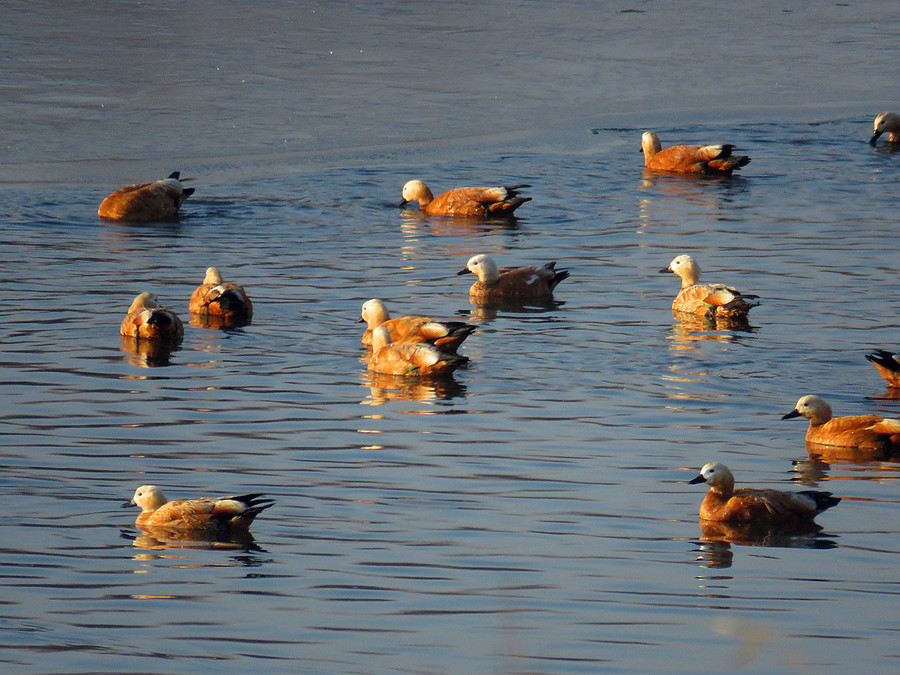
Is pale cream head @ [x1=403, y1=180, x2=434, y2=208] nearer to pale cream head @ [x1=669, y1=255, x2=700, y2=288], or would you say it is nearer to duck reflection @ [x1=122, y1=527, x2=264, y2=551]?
pale cream head @ [x1=669, y1=255, x2=700, y2=288]

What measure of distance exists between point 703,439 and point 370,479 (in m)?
2.26

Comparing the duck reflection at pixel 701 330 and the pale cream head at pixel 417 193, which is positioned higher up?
the pale cream head at pixel 417 193

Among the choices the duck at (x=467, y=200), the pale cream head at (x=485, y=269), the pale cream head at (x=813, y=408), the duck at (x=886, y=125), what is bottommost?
the pale cream head at (x=813, y=408)

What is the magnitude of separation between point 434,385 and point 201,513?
3748 millimetres

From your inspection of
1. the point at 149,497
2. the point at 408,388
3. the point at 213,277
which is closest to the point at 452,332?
the point at 408,388

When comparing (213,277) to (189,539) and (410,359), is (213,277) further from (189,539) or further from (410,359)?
(189,539)

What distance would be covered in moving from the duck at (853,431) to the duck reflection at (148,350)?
199 inches

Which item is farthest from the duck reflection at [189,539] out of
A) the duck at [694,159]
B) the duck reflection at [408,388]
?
the duck at [694,159]

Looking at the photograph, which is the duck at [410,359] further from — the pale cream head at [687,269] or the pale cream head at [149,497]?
the pale cream head at [149,497]

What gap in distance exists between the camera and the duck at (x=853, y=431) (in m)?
9.52

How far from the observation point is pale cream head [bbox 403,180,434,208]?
62.1 ft

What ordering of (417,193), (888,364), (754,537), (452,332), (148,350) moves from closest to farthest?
1. (754,537)
2. (888,364)
3. (452,332)
4. (148,350)
5. (417,193)

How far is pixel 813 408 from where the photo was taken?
984 cm

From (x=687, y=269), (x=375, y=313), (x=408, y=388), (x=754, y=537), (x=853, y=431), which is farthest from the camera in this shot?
(x=687, y=269)
